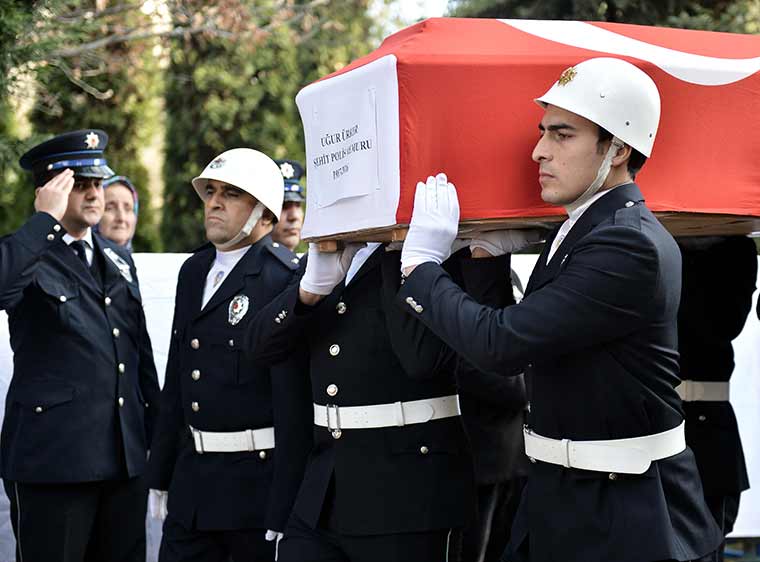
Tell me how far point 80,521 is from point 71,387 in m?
0.56

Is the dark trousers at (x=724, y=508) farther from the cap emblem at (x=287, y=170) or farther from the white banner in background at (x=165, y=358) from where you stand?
the cap emblem at (x=287, y=170)

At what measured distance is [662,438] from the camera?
298 centimetres

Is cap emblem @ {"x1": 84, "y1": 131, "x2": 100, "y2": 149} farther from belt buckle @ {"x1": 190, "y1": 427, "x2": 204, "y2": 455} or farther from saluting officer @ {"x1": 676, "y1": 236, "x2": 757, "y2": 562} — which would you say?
saluting officer @ {"x1": 676, "y1": 236, "x2": 757, "y2": 562}

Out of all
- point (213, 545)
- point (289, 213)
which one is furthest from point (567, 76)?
point (289, 213)

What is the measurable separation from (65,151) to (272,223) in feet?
3.49

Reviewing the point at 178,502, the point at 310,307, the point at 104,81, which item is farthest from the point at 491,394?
the point at 104,81

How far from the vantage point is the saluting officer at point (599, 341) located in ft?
9.49

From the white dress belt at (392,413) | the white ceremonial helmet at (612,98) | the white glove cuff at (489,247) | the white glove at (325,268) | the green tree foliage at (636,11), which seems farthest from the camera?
the green tree foliage at (636,11)

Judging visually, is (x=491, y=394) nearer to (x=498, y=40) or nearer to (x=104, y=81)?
(x=498, y=40)

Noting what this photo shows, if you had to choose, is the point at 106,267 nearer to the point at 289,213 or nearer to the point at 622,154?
the point at 289,213

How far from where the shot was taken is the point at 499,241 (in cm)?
354

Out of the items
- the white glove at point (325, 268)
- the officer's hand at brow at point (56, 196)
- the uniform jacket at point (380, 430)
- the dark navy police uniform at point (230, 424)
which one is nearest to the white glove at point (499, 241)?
the uniform jacket at point (380, 430)

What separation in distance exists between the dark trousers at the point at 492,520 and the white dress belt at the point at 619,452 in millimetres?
1652

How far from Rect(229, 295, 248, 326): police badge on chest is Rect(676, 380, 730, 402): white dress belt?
1.72m
